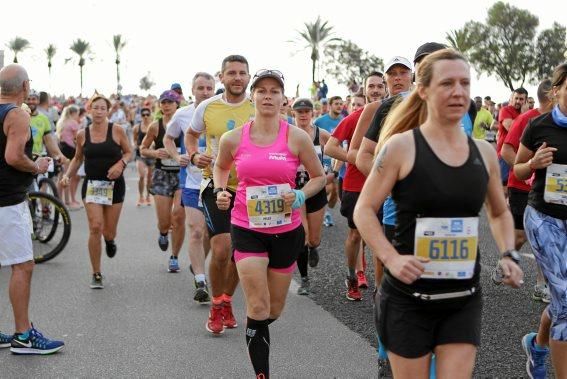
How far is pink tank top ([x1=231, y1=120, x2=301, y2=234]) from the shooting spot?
16.4 feet

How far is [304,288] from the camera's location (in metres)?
8.20

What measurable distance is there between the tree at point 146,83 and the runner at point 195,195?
97.1m

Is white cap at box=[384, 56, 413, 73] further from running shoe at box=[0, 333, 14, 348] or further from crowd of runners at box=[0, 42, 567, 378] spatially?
running shoe at box=[0, 333, 14, 348]

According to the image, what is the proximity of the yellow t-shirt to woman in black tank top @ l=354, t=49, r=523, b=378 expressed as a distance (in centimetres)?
331

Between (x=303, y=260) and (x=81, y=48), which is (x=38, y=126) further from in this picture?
(x=81, y=48)

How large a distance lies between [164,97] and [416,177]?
732 cm

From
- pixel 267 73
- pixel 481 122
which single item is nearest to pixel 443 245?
pixel 267 73

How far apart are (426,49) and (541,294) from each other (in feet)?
11.5

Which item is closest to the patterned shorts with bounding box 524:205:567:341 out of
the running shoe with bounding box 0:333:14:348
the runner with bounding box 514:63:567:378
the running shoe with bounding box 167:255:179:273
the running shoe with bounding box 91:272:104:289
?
the runner with bounding box 514:63:567:378

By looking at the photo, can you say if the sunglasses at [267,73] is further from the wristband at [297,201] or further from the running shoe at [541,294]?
the running shoe at [541,294]

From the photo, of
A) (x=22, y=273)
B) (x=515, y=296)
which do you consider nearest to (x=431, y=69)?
(x=22, y=273)

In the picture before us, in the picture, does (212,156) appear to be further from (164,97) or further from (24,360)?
(164,97)

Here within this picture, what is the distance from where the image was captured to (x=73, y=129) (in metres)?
17.2

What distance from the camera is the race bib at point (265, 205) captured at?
16.3ft
